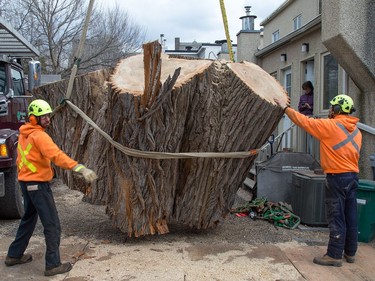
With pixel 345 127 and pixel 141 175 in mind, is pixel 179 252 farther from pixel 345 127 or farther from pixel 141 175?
pixel 345 127

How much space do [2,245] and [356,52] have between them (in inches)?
208

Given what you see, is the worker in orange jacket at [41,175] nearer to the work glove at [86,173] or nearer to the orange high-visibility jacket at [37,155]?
the orange high-visibility jacket at [37,155]

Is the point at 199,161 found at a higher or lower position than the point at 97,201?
higher

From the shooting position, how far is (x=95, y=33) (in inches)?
A: 1041

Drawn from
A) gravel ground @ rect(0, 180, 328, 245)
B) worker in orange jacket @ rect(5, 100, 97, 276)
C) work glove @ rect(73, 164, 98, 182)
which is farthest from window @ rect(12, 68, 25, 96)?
work glove @ rect(73, 164, 98, 182)

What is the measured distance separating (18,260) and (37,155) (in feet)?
3.78

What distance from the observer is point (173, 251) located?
5281mm

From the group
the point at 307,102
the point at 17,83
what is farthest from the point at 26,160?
the point at 307,102

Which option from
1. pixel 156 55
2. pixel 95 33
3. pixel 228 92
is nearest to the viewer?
pixel 156 55

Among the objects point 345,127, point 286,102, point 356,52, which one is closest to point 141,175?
point 286,102

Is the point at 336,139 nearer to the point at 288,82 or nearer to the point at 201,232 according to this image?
the point at 201,232

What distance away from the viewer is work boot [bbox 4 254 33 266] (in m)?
4.78

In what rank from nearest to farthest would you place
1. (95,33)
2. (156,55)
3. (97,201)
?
1. (156,55)
2. (97,201)
3. (95,33)

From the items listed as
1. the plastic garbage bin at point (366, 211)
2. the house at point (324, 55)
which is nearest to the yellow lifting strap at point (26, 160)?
the plastic garbage bin at point (366, 211)
